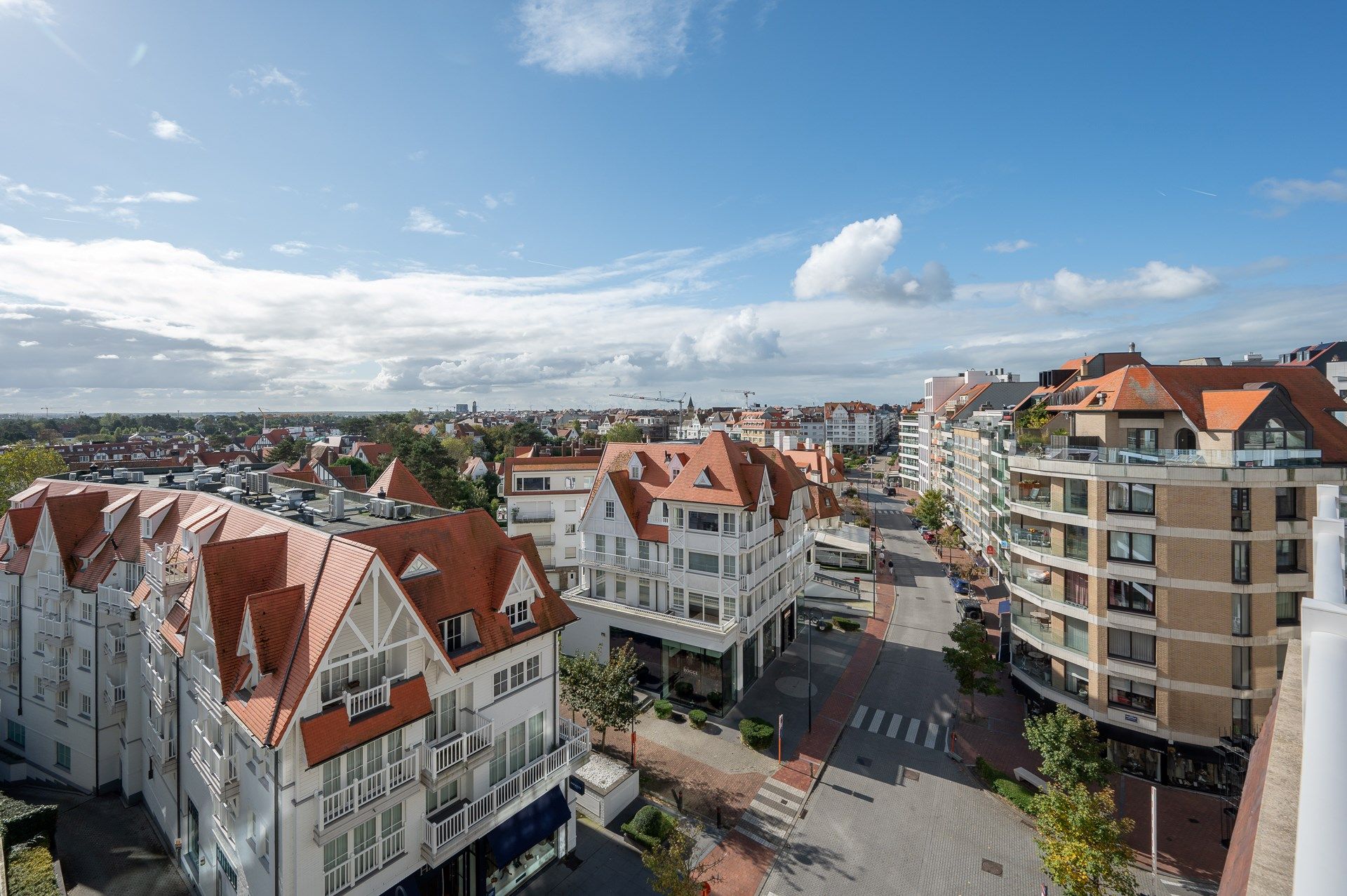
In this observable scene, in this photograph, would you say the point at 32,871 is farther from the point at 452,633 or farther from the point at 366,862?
the point at 452,633

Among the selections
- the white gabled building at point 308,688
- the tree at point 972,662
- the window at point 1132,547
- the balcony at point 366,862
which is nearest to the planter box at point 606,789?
the white gabled building at point 308,688

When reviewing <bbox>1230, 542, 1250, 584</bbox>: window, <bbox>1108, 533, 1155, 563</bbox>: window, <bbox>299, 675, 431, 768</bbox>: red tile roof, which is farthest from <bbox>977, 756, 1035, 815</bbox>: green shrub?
<bbox>299, 675, 431, 768</bbox>: red tile roof

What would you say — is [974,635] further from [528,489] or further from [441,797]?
[528,489]

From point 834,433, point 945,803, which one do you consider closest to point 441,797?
point 945,803

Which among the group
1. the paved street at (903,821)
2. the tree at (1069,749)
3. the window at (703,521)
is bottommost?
the paved street at (903,821)

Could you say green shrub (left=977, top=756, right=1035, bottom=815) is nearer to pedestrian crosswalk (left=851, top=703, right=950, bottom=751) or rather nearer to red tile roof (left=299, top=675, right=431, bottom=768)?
pedestrian crosswalk (left=851, top=703, right=950, bottom=751)

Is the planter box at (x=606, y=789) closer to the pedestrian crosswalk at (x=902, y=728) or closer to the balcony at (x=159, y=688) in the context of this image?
the pedestrian crosswalk at (x=902, y=728)
